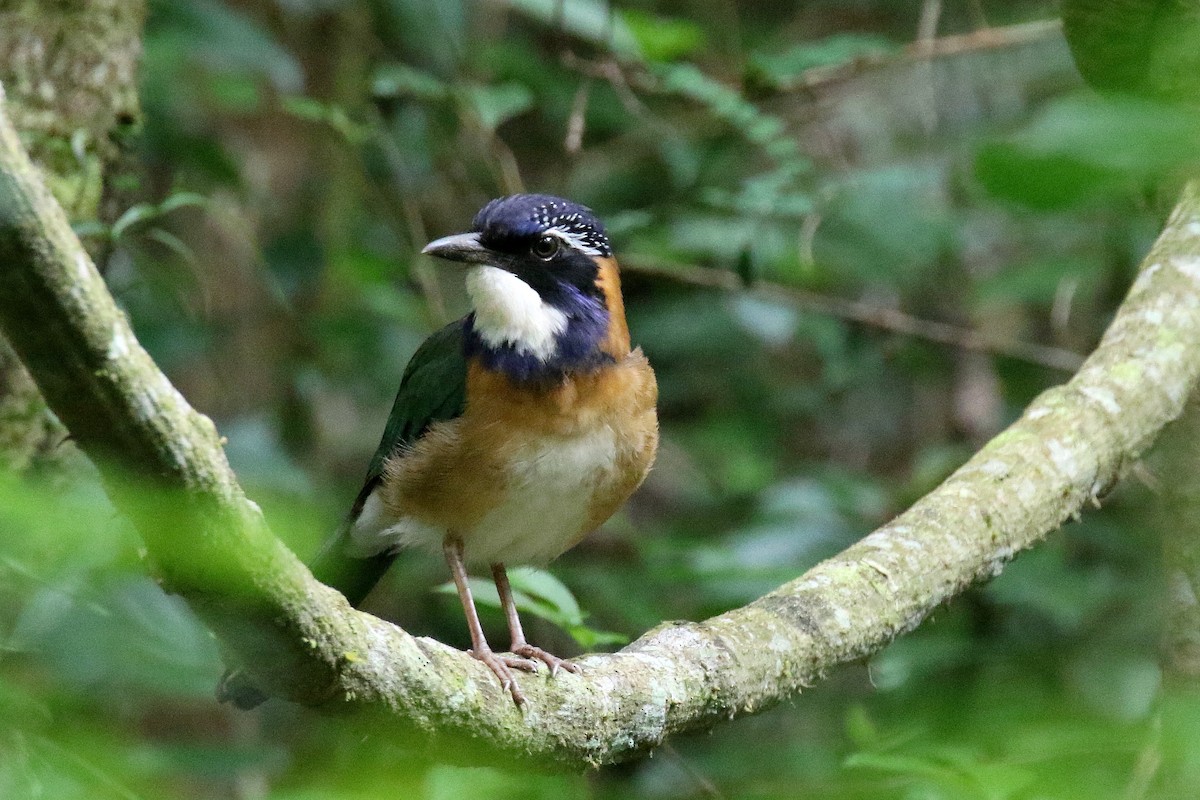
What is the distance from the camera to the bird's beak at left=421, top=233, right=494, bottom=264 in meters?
4.08

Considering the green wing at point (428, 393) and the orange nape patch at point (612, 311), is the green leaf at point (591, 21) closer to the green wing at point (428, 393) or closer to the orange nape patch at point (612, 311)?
the orange nape patch at point (612, 311)

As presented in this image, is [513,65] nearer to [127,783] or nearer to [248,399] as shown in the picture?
[248,399]

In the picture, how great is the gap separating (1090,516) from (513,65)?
414cm

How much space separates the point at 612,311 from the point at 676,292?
349cm

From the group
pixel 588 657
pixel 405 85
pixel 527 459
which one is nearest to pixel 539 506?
pixel 527 459

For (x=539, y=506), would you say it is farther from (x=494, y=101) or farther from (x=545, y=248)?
(x=494, y=101)

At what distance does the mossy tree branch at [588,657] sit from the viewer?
1644 mm

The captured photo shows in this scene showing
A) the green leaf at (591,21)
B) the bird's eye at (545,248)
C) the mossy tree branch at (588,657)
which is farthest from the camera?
the green leaf at (591,21)

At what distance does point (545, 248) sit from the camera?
425 centimetres

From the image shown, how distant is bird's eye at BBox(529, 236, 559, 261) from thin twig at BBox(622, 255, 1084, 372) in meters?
2.23

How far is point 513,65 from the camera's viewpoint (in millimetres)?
7508

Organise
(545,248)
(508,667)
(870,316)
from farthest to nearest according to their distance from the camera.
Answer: (870,316), (545,248), (508,667)

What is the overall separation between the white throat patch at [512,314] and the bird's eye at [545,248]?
125mm

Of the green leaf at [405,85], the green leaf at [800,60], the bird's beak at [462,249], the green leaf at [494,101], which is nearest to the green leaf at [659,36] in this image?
the green leaf at [800,60]
